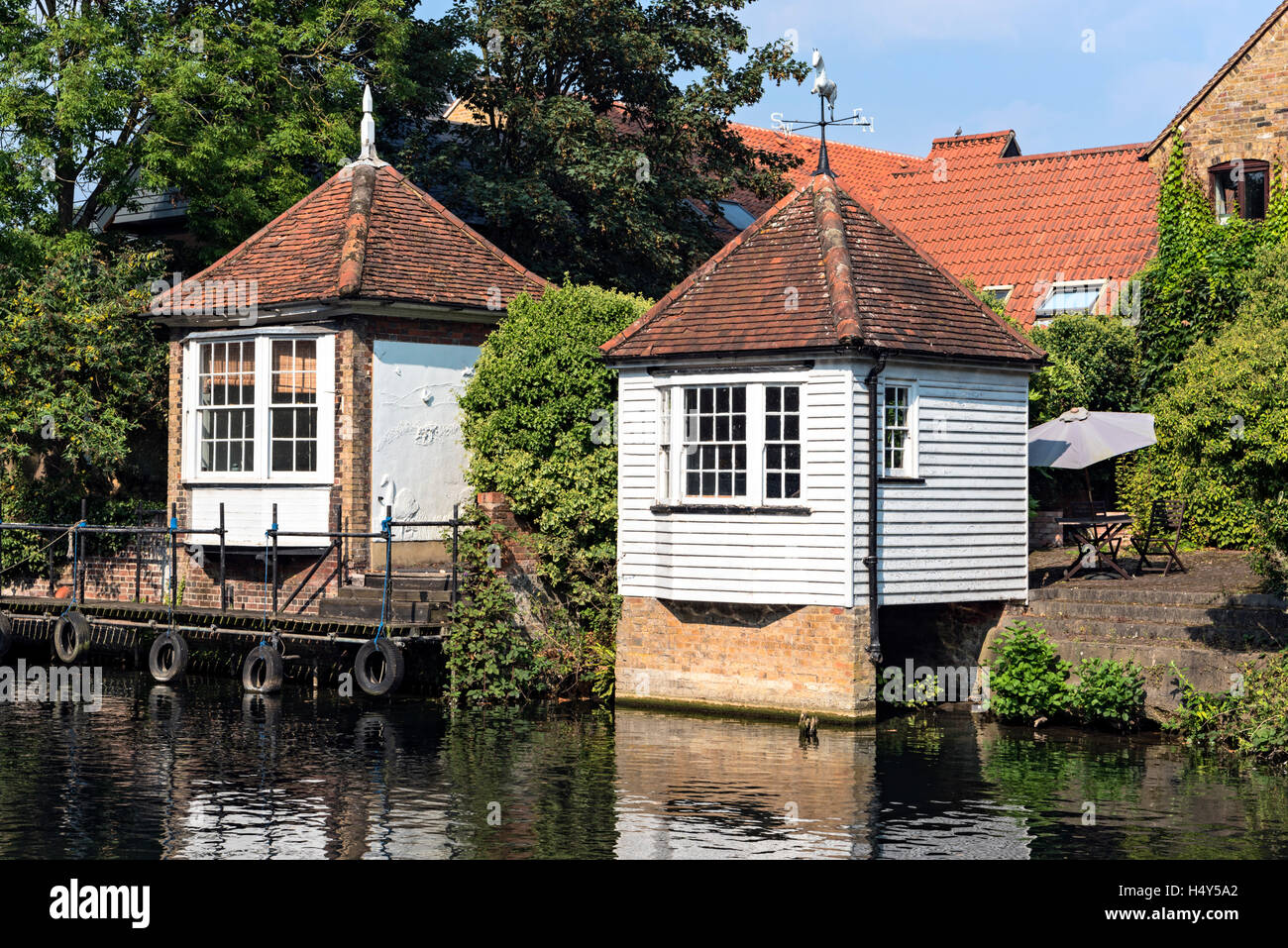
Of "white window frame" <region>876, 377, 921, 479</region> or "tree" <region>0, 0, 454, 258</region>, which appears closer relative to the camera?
"white window frame" <region>876, 377, 921, 479</region>

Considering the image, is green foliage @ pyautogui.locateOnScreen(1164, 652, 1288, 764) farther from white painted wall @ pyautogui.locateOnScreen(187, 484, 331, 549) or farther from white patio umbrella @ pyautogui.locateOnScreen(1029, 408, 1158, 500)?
white painted wall @ pyautogui.locateOnScreen(187, 484, 331, 549)

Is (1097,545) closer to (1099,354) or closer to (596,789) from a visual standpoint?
(1099,354)

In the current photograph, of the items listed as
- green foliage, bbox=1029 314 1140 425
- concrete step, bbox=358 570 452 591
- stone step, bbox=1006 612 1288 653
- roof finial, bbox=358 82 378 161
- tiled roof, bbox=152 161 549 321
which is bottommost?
stone step, bbox=1006 612 1288 653

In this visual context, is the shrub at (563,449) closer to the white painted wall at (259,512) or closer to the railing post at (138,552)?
the white painted wall at (259,512)

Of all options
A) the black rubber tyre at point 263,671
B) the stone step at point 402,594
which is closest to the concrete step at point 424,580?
the stone step at point 402,594

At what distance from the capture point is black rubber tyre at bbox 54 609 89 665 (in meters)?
27.1

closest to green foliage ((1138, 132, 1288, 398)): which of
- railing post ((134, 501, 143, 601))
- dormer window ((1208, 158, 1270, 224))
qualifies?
dormer window ((1208, 158, 1270, 224))

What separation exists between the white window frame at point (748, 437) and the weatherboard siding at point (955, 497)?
29.9 inches

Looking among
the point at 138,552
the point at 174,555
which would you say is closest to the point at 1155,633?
the point at 174,555

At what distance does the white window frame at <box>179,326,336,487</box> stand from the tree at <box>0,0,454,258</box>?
4583 mm

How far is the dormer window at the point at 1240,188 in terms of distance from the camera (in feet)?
97.2

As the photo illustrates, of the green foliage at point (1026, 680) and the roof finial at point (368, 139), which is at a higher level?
the roof finial at point (368, 139)

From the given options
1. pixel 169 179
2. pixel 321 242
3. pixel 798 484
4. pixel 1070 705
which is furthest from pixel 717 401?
pixel 169 179
